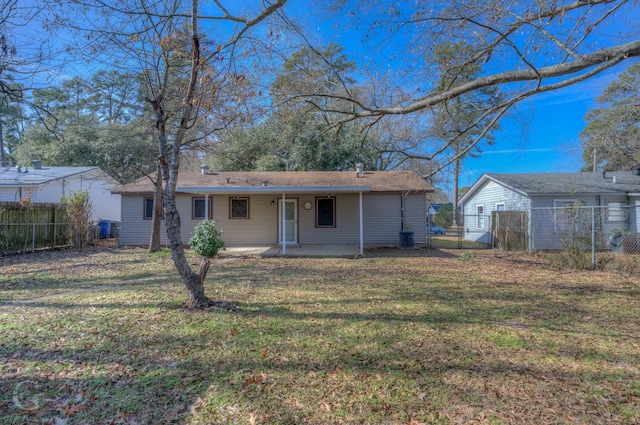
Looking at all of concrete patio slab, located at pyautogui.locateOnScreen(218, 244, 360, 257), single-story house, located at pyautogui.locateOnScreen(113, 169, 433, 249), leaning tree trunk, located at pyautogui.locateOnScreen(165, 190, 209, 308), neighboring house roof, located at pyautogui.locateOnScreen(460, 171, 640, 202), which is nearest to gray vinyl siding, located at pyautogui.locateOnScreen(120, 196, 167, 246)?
single-story house, located at pyautogui.locateOnScreen(113, 169, 433, 249)

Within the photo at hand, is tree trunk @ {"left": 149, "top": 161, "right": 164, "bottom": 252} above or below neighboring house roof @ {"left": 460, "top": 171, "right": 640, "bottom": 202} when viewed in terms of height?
below

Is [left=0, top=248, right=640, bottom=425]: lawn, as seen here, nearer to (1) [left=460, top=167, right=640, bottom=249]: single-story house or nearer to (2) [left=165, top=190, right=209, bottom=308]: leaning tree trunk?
(2) [left=165, top=190, right=209, bottom=308]: leaning tree trunk

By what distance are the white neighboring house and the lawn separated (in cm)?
1276

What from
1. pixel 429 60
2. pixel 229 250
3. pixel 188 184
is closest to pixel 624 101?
pixel 429 60

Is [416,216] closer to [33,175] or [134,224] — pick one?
[134,224]

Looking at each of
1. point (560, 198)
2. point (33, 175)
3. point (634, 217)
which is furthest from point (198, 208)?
point (634, 217)

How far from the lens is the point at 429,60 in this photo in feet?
19.3

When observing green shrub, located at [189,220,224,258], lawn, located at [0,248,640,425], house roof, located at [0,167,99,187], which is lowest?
lawn, located at [0,248,640,425]

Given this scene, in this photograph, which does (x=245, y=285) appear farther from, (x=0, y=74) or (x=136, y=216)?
(x=136, y=216)

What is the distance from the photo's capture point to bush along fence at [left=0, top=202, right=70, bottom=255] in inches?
435

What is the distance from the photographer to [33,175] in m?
17.7

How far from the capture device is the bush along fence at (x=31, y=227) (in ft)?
36.2

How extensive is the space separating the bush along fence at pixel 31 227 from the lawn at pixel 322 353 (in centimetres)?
605

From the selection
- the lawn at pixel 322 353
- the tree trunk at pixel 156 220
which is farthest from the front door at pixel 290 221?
the lawn at pixel 322 353
